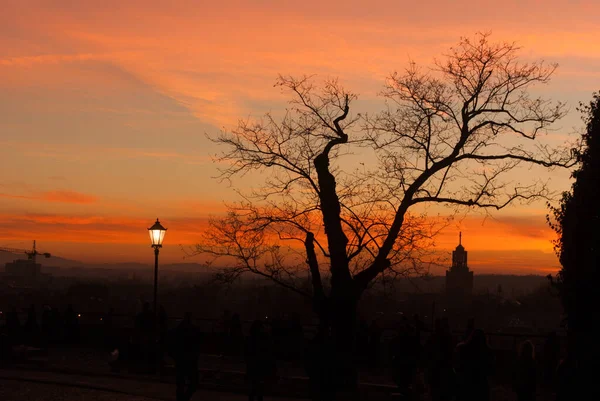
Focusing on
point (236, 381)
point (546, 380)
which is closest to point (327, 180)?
point (236, 381)

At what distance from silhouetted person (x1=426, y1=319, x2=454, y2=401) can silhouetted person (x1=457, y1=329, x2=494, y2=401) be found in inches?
148

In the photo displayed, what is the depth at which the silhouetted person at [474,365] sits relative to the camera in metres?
14.1

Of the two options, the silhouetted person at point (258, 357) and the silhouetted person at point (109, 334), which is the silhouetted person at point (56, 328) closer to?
the silhouetted person at point (109, 334)

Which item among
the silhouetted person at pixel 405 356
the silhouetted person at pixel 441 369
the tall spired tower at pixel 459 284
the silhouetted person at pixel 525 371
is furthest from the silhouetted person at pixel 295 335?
the tall spired tower at pixel 459 284

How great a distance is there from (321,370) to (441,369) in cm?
253

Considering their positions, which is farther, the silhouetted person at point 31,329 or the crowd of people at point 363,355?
the silhouetted person at point 31,329

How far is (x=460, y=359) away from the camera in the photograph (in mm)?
14141

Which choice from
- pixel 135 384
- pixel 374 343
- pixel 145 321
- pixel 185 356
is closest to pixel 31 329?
pixel 145 321

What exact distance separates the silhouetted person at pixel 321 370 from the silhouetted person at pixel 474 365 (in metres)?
4.53

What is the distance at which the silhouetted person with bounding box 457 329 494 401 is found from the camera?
14.1 meters

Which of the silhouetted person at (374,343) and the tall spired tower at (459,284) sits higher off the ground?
the tall spired tower at (459,284)

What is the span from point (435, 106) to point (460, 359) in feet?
35.7

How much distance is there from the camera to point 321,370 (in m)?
18.2

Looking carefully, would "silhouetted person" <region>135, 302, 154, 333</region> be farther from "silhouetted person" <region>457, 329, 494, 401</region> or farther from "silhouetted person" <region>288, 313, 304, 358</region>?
"silhouetted person" <region>457, 329, 494, 401</region>
